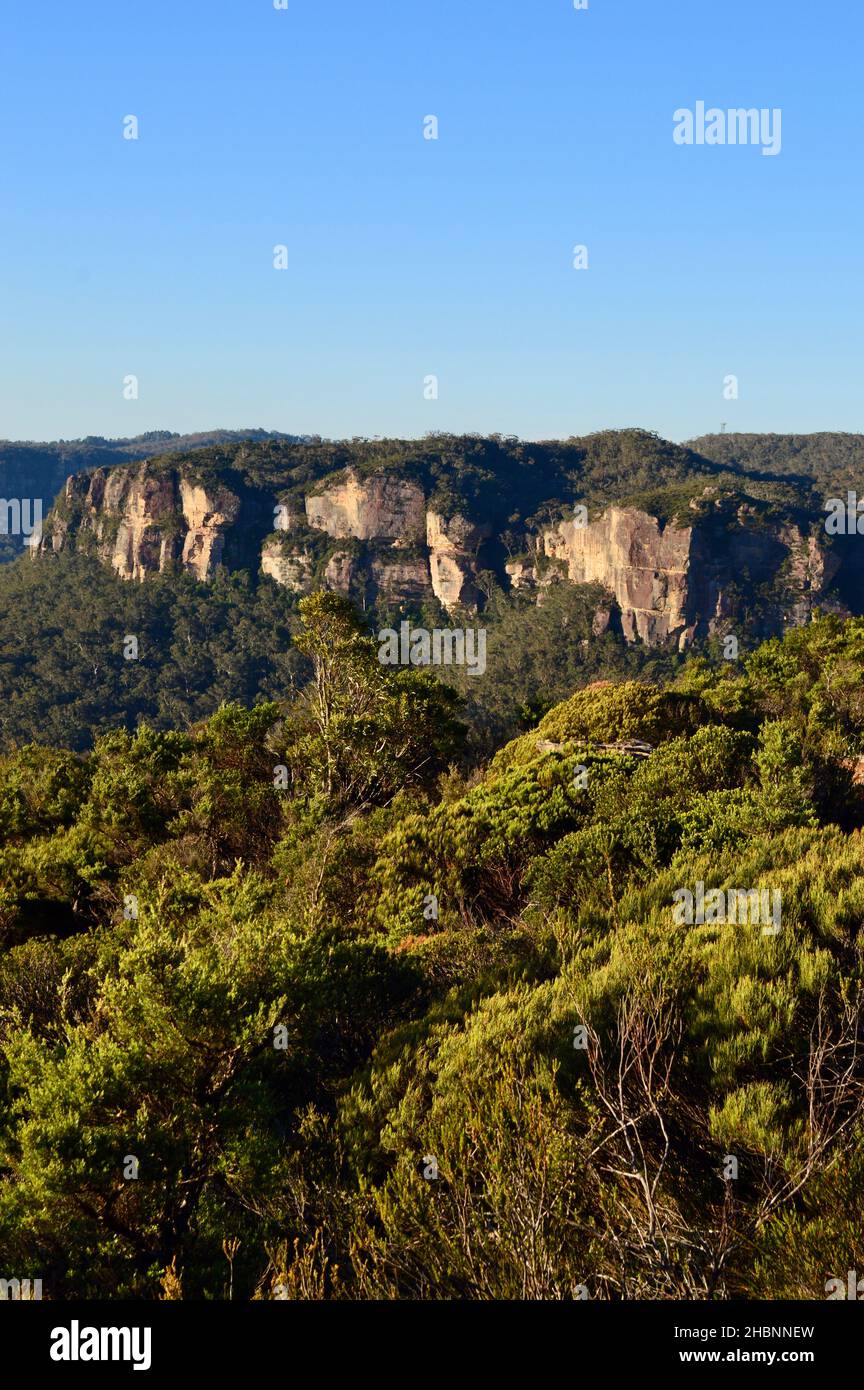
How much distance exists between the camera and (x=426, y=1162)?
24.0 feet

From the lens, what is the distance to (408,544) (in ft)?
409

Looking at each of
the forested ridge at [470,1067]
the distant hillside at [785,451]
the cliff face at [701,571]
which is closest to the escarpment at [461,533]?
the cliff face at [701,571]

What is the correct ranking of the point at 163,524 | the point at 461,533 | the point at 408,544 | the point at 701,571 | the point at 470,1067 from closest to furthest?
the point at 470,1067, the point at 701,571, the point at 461,533, the point at 408,544, the point at 163,524

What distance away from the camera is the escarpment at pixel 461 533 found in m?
102

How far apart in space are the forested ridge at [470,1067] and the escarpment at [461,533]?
8727 cm

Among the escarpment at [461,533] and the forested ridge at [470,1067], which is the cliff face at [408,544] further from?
the forested ridge at [470,1067]

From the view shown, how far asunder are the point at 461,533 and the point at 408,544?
7953 mm

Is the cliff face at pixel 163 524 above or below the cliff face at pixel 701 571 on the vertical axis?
above

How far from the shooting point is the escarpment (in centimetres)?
10231

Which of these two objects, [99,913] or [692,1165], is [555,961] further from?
[99,913]

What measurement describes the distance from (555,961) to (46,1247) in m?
5.73

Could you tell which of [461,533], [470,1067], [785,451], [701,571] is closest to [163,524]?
[461,533]

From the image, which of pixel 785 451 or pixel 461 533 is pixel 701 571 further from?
pixel 785 451
